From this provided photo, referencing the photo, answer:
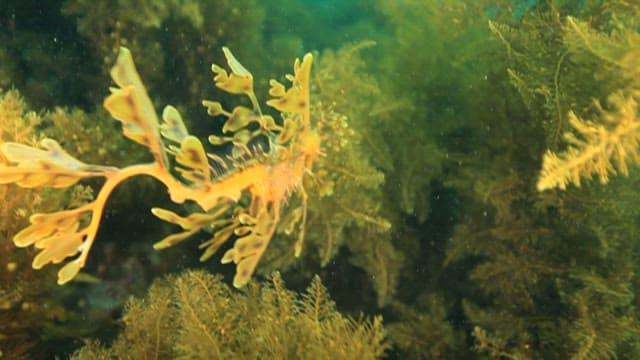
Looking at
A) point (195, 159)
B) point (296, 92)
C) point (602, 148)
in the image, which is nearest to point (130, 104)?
point (195, 159)

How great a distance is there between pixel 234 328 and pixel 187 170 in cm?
110

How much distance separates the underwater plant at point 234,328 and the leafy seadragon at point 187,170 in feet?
2.12

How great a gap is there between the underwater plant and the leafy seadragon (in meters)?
0.65

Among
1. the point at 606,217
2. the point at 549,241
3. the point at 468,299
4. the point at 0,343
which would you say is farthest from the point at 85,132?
the point at 606,217

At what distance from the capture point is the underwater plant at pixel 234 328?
2627mm

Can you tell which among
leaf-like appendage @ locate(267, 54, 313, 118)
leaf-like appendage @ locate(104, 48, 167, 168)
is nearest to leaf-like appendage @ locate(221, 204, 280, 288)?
leaf-like appendage @ locate(267, 54, 313, 118)

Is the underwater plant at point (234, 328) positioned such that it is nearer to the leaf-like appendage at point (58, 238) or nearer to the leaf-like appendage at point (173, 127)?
the leaf-like appendage at point (58, 238)

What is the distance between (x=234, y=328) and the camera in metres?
2.86

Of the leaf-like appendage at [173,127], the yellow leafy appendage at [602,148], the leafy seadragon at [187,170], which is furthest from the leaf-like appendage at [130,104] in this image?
the yellow leafy appendage at [602,148]

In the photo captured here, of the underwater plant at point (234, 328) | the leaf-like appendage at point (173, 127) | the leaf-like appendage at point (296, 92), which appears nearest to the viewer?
the leaf-like appendage at point (173, 127)

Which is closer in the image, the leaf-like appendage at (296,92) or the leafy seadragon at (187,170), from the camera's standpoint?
the leafy seadragon at (187,170)

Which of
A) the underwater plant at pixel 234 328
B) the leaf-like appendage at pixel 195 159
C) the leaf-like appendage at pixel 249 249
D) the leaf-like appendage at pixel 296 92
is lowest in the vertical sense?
the underwater plant at pixel 234 328

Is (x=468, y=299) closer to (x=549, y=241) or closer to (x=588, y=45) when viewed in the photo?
(x=549, y=241)

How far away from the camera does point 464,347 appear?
3.23m
